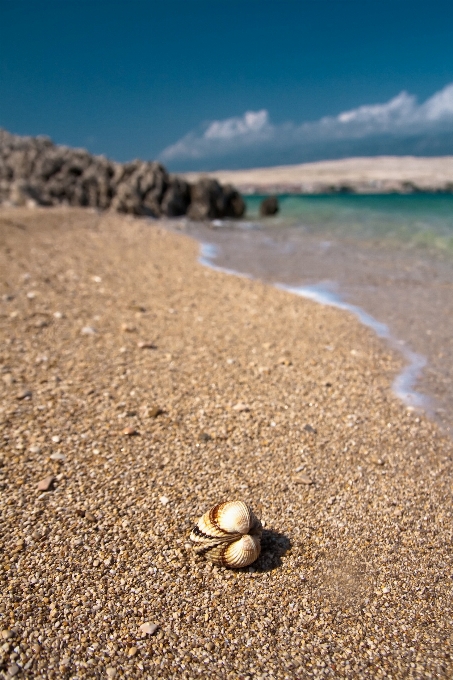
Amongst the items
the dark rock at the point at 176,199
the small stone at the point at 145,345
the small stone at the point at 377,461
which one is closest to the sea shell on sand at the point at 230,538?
the small stone at the point at 377,461

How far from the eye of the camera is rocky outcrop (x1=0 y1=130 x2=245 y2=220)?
27.0 metres

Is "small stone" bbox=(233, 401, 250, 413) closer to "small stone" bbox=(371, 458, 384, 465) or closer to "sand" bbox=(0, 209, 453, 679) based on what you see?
"sand" bbox=(0, 209, 453, 679)

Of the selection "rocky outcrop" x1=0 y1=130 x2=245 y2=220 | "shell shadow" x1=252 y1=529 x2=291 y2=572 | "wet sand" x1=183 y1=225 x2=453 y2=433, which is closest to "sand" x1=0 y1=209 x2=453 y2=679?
"shell shadow" x1=252 y1=529 x2=291 y2=572

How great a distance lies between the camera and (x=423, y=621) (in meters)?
3.12

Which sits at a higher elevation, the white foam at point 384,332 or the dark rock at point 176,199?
the dark rock at point 176,199

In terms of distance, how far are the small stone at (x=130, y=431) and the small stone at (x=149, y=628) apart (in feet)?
6.88

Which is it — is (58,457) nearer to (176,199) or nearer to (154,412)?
(154,412)

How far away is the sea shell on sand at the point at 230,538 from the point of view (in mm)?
3334

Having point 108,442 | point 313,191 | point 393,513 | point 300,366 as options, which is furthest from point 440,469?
point 313,191

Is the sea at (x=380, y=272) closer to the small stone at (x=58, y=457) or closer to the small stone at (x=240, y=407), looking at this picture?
the small stone at (x=240, y=407)

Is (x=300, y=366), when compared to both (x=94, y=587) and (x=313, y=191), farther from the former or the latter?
(x=313, y=191)

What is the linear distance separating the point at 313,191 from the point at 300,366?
250 feet

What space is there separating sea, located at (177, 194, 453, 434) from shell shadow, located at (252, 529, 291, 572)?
108 inches

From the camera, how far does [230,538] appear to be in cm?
336
